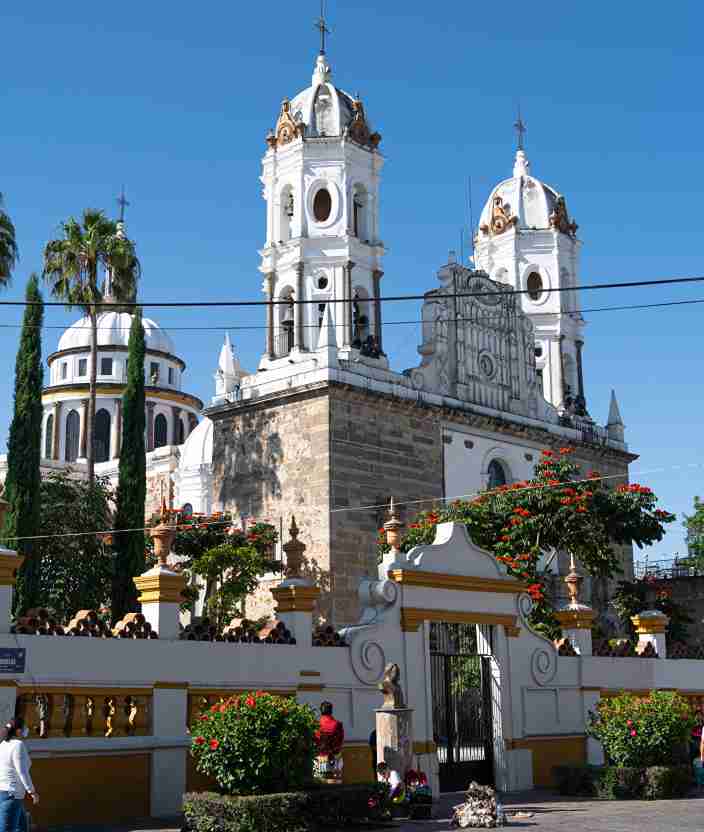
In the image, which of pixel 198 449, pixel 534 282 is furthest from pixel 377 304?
pixel 198 449

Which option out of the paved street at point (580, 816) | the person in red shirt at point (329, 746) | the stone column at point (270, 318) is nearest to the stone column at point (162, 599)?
the person in red shirt at point (329, 746)

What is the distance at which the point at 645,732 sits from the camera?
18.0m

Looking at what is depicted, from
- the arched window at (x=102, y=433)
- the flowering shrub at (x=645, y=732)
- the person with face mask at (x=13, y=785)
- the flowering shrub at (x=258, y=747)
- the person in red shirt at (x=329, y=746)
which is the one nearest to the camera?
the person with face mask at (x=13, y=785)

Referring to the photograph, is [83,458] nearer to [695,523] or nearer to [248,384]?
[248,384]

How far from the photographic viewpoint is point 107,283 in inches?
1503

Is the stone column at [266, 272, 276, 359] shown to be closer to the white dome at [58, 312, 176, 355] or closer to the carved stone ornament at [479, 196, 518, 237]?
the carved stone ornament at [479, 196, 518, 237]

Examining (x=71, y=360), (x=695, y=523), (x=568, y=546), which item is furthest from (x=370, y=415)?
(x=71, y=360)

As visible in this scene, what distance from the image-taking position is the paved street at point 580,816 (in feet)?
45.0

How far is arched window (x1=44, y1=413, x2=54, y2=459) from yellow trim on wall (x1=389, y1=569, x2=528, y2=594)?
4682 cm

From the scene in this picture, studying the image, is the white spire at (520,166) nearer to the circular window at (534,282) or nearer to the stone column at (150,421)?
the circular window at (534,282)

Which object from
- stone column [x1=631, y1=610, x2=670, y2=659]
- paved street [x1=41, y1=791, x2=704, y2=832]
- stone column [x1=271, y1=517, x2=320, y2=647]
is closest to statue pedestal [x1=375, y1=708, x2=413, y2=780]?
paved street [x1=41, y1=791, x2=704, y2=832]

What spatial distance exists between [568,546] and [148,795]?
1588 cm

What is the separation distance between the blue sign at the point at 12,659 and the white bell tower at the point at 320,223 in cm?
2238

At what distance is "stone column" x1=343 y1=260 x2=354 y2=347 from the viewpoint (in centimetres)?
3491
